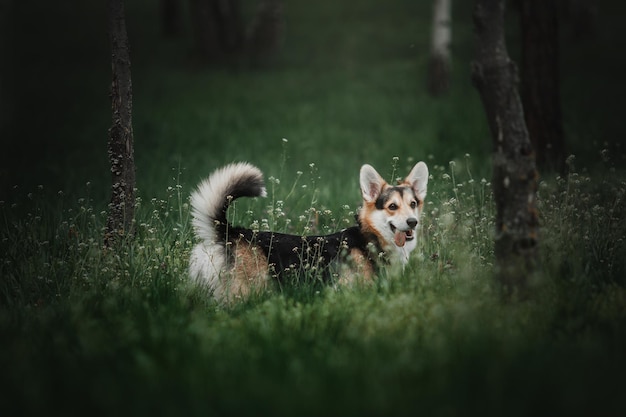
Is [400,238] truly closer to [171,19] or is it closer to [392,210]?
[392,210]

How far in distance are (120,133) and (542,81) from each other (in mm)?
6597

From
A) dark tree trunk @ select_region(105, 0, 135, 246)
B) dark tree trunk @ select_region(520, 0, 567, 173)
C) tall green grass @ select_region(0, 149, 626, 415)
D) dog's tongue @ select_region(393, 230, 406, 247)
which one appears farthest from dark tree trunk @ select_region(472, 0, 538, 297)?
dark tree trunk @ select_region(520, 0, 567, 173)

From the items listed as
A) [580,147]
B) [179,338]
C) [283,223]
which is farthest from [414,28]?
[179,338]

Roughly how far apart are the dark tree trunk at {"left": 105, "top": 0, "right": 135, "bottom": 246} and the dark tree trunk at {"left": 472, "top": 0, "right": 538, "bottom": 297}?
3.34m

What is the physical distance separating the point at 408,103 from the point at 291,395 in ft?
47.6

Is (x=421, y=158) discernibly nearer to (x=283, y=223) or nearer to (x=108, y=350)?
(x=283, y=223)

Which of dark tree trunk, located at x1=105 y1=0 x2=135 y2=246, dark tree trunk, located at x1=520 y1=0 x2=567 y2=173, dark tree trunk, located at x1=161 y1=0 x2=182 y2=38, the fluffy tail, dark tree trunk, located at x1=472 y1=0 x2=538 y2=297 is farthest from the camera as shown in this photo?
dark tree trunk, located at x1=161 y1=0 x2=182 y2=38

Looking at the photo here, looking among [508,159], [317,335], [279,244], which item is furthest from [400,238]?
[317,335]

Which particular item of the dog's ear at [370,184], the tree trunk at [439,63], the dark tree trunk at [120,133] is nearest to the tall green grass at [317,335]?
the dark tree trunk at [120,133]

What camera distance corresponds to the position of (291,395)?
3.83 metres

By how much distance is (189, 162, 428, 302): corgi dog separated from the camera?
6152 millimetres

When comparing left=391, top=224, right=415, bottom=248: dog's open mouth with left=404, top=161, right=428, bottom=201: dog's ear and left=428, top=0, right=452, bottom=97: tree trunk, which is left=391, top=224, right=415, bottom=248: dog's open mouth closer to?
left=404, top=161, right=428, bottom=201: dog's ear

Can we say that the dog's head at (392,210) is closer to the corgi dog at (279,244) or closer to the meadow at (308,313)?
the corgi dog at (279,244)

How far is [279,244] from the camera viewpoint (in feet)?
21.2
